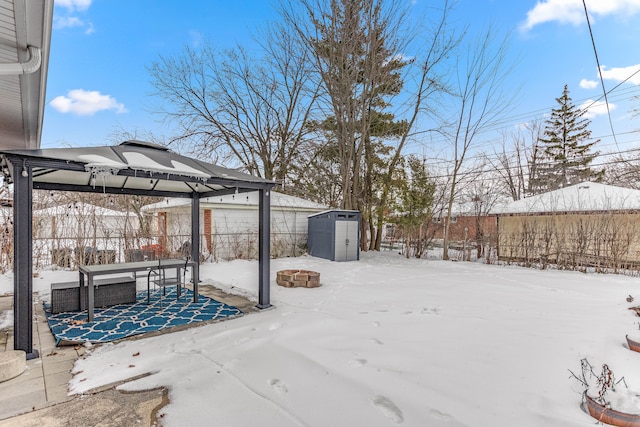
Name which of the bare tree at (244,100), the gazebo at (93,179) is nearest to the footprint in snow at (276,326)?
the gazebo at (93,179)

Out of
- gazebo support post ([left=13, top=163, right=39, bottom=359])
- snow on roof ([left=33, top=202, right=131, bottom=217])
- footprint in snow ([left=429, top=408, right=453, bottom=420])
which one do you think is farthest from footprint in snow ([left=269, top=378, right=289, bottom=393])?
snow on roof ([left=33, top=202, right=131, bottom=217])

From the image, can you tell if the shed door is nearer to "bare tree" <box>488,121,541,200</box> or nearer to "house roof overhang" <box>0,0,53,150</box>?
"house roof overhang" <box>0,0,53,150</box>

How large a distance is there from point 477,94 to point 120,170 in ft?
38.4

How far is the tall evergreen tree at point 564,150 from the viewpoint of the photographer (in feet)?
59.9

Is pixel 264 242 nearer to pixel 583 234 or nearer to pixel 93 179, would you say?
pixel 93 179

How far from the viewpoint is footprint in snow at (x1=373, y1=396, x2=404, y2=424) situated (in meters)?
2.11

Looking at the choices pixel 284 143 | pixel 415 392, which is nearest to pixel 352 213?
pixel 284 143

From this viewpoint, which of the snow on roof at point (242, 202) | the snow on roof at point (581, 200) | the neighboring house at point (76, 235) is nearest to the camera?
the neighboring house at point (76, 235)

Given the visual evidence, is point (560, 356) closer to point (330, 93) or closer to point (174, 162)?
point (174, 162)

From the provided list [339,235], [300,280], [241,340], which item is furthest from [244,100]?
[241,340]

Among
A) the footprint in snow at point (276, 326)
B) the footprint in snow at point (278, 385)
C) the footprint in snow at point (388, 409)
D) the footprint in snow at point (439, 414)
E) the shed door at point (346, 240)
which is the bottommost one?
the footprint in snow at point (276, 326)

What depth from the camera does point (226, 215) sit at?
1117 centimetres

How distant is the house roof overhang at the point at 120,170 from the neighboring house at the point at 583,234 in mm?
8202

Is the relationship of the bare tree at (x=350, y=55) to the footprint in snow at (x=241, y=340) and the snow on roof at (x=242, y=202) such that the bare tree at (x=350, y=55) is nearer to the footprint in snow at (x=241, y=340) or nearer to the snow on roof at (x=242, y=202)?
the snow on roof at (x=242, y=202)
